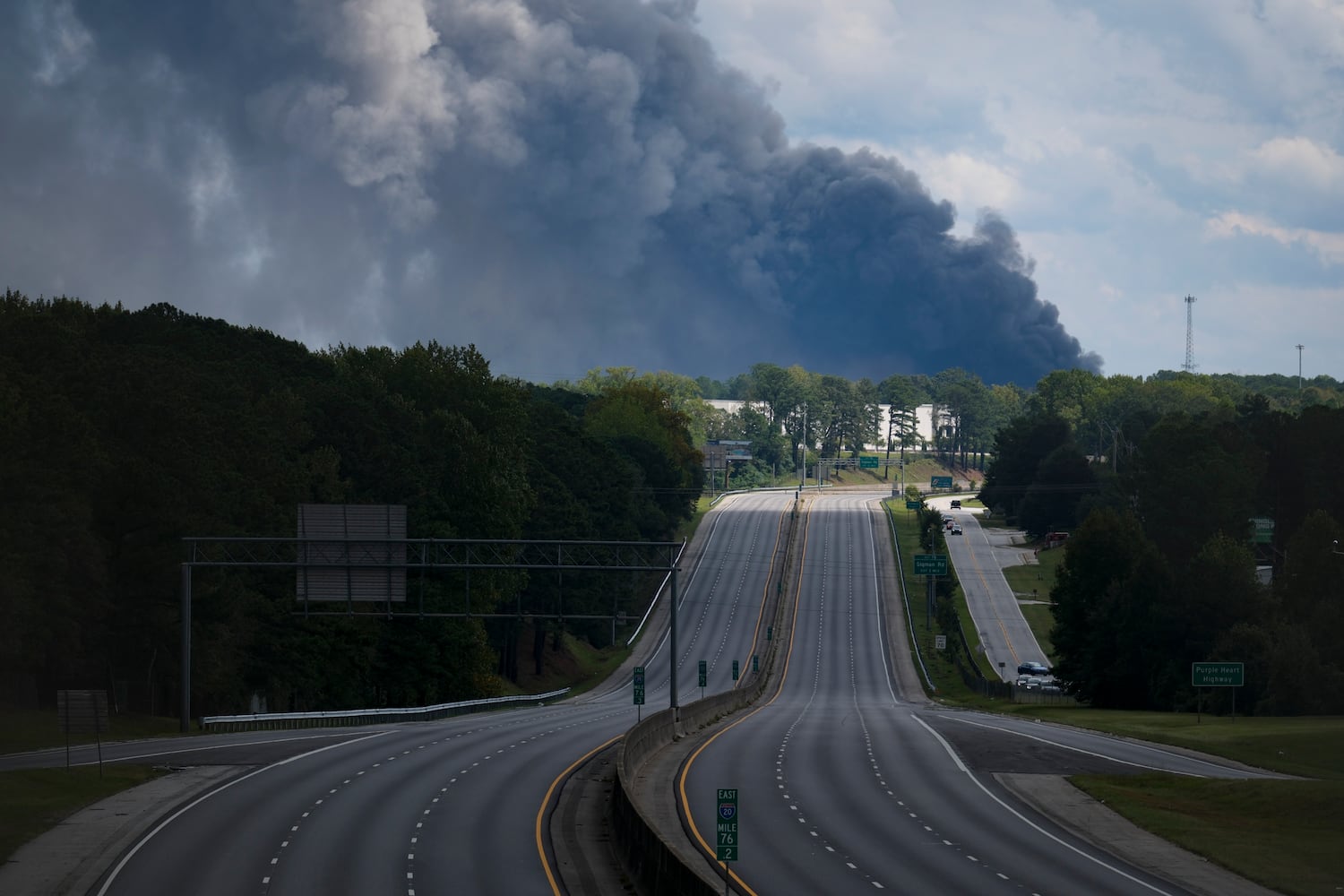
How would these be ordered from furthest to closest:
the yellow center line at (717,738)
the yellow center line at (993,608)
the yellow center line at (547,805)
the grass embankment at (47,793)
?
the yellow center line at (993,608) → the grass embankment at (47,793) → the yellow center line at (547,805) → the yellow center line at (717,738)

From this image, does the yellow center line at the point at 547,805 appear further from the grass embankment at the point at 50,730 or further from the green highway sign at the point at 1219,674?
the green highway sign at the point at 1219,674

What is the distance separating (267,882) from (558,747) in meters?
28.4

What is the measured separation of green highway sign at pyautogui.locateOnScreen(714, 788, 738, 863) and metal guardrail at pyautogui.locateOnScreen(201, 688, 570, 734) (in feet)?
151

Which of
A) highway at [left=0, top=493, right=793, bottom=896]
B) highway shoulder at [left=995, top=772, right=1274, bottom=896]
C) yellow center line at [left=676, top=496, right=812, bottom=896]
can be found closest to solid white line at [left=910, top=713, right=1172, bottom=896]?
highway shoulder at [left=995, top=772, right=1274, bottom=896]

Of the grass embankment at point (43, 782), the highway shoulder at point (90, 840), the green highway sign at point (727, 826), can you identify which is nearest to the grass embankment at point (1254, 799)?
the green highway sign at point (727, 826)

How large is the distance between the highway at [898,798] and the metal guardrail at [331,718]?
17800mm

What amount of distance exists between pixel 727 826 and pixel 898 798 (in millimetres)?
20591

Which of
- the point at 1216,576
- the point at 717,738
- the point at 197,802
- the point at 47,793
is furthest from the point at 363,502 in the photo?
the point at 1216,576

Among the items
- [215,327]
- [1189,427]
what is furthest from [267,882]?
[1189,427]

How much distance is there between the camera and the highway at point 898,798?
33844mm

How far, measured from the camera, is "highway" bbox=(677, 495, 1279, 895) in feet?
111

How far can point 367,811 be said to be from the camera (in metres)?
42.2

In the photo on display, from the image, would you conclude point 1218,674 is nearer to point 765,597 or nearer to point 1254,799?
point 1254,799

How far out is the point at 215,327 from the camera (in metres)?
123
